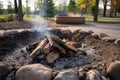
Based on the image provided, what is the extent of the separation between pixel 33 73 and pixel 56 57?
1332mm

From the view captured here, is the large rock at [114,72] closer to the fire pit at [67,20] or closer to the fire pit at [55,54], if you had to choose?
the fire pit at [55,54]

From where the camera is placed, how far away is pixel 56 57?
17.5 feet

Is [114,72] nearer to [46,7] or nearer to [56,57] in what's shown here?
[56,57]

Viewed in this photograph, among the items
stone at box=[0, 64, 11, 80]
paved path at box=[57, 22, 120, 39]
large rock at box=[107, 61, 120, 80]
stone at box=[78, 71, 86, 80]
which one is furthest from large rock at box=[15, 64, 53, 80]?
paved path at box=[57, 22, 120, 39]

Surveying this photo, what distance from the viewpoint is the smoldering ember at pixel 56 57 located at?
4.18 metres

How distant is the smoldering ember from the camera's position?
4180 millimetres

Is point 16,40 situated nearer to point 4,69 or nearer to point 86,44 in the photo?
point 86,44

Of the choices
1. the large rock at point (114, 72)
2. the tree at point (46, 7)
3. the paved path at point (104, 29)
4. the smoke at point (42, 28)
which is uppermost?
the tree at point (46, 7)

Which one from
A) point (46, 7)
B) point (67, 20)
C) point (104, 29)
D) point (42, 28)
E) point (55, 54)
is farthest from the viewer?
point (46, 7)

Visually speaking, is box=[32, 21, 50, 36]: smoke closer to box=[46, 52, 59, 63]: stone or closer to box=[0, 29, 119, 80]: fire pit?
box=[0, 29, 119, 80]: fire pit

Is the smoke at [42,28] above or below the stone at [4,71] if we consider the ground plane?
above

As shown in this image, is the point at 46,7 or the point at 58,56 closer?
the point at 58,56

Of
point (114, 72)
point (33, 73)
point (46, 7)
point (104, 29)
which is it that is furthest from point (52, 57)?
point (46, 7)

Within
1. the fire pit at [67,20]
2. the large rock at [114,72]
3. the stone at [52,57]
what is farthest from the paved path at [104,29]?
the large rock at [114,72]
